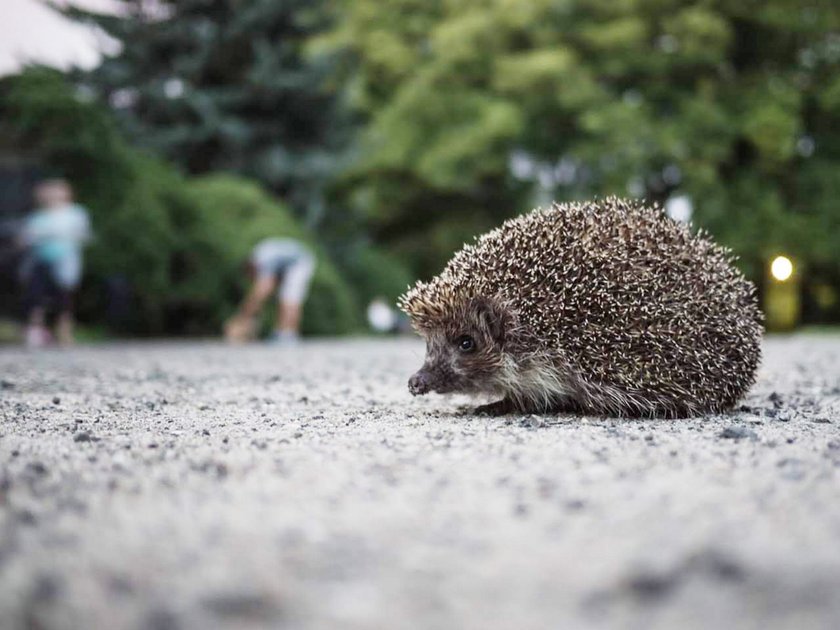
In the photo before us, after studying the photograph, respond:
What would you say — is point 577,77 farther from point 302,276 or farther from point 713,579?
point 713,579

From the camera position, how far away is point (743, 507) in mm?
2965

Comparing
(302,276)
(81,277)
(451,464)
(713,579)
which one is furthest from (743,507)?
(81,277)

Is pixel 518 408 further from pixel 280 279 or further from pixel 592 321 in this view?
pixel 280 279

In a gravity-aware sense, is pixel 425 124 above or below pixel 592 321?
above

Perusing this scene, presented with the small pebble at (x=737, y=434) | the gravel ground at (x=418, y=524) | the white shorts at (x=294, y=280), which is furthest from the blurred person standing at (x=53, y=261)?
the small pebble at (x=737, y=434)

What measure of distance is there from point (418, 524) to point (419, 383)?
264 centimetres

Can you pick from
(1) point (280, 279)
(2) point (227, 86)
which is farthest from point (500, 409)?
(2) point (227, 86)

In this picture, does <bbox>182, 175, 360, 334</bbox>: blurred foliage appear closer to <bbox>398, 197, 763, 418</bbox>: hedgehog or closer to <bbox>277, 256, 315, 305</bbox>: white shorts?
<bbox>277, 256, 315, 305</bbox>: white shorts

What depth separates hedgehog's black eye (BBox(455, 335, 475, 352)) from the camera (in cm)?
562

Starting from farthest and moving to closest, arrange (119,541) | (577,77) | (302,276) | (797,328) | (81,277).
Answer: (797,328) → (577,77) → (81,277) → (302,276) → (119,541)

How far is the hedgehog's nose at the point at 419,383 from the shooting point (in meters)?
5.43

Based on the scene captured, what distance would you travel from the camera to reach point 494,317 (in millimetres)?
5570

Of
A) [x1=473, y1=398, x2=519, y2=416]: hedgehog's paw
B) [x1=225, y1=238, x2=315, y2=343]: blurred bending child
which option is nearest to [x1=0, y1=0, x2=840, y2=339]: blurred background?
[x1=225, y1=238, x2=315, y2=343]: blurred bending child

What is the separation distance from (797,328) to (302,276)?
15.9 m
